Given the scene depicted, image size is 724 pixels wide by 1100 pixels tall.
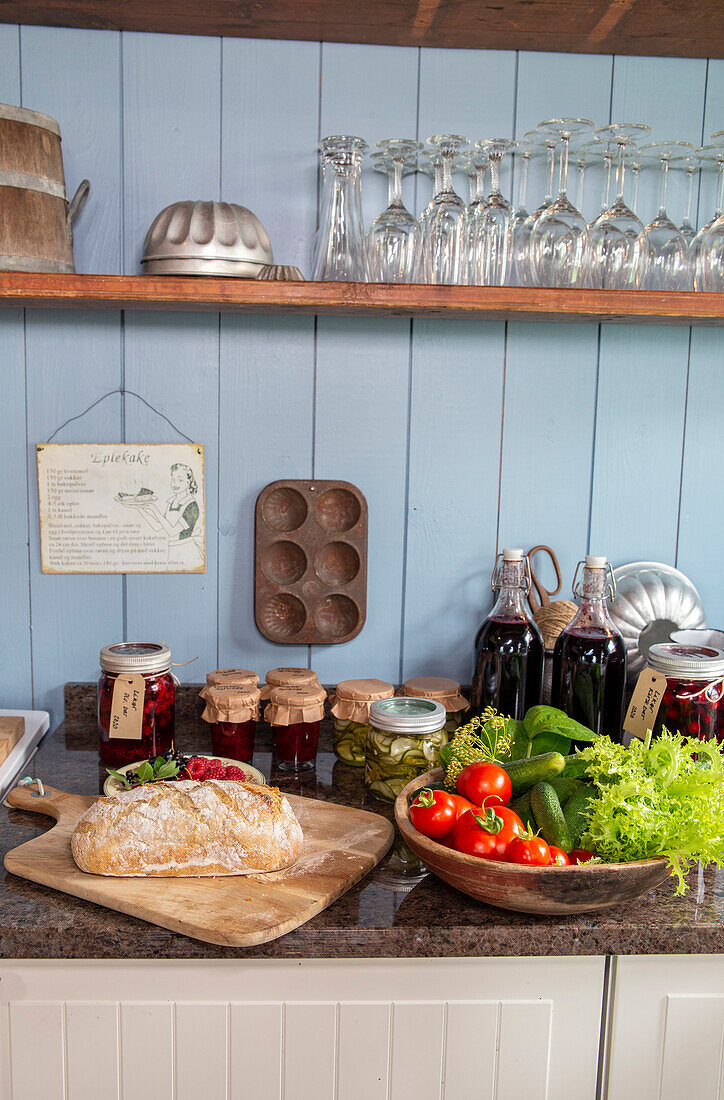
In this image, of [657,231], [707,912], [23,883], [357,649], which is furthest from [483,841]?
[657,231]

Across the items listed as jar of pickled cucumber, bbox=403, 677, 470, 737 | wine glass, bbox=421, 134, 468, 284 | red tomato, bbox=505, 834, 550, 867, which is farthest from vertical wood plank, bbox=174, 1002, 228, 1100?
wine glass, bbox=421, 134, 468, 284

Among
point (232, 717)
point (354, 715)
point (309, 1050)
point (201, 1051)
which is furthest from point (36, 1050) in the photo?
point (354, 715)

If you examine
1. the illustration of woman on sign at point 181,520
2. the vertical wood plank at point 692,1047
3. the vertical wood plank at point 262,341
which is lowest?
the vertical wood plank at point 692,1047

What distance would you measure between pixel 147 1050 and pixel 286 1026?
149mm

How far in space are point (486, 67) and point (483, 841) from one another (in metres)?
1.24

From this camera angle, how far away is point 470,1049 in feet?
3.25

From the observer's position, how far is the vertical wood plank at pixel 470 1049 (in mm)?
987

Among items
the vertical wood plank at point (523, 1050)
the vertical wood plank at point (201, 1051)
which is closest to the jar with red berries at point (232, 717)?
the vertical wood plank at point (201, 1051)

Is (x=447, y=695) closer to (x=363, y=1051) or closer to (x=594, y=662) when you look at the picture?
(x=594, y=662)

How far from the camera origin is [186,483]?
5.20ft

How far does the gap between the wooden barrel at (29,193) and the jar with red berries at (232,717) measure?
26.3 inches

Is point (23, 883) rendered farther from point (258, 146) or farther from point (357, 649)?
point (258, 146)

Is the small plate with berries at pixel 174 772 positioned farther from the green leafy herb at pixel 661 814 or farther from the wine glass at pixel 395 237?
the wine glass at pixel 395 237

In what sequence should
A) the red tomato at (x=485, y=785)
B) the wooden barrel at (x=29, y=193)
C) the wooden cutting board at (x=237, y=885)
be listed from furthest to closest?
the wooden barrel at (x=29, y=193) < the red tomato at (x=485, y=785) < the wooden cutting board at (x=237, y=885)
